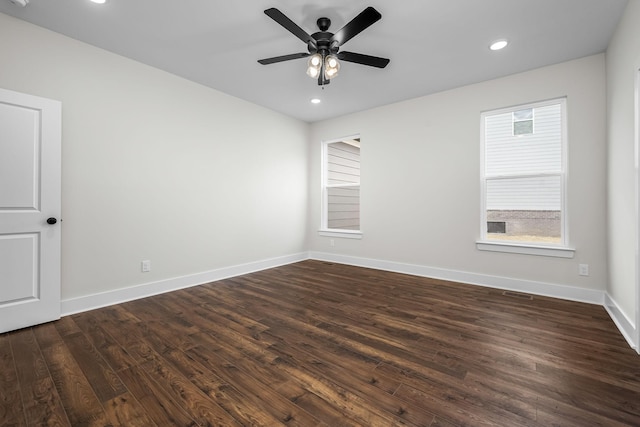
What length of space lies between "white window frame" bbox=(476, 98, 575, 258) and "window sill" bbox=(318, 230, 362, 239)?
194 cm

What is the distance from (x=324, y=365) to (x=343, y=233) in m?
3.50

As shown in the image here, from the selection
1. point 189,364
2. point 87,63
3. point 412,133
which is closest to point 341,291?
point 189,364

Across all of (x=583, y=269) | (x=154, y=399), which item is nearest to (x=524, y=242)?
(x=583, y=269)

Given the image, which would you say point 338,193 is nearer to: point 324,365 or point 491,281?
point 491,281

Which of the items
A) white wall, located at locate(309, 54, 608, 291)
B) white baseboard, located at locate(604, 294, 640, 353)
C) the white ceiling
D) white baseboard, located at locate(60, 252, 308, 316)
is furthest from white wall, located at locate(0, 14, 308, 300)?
white baseboard, located at locate(604, 294, 640, 353)

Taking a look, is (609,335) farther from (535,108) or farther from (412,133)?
(412,133)

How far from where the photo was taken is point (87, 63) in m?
2.95

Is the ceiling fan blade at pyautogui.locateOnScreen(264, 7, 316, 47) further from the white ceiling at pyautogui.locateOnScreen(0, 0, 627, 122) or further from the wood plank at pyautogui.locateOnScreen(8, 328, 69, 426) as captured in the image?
the wood plank at pyautogui.locateOnScreen(8, 328, 69, 426)

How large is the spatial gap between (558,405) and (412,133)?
3744 millimetres

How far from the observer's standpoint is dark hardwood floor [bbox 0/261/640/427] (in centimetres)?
148

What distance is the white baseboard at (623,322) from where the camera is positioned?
2163mm

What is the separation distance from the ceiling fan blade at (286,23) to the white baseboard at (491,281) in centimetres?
344

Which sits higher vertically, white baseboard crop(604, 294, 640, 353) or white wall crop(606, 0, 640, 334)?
white wall crop(606, 0, 640, 334)

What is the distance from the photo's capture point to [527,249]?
354cm
